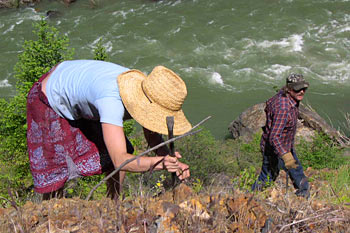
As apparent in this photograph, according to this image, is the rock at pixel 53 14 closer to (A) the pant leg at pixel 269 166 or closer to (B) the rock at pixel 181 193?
(A) the pant leg at pixel 269 166

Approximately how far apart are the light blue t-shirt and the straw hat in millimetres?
86

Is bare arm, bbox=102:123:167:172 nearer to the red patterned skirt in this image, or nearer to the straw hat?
the straw hat

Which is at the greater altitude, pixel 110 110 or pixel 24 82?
pixel 110 110

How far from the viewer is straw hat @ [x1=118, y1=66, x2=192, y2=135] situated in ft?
8.61

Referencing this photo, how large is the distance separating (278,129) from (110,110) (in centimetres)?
222

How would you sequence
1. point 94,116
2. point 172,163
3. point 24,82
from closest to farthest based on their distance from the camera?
point 172,163, point 94,116, point 24,82

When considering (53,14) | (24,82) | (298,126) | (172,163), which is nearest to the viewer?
(172,163)

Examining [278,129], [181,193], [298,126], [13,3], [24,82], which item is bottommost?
[298,126]

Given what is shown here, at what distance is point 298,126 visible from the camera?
9188 mm

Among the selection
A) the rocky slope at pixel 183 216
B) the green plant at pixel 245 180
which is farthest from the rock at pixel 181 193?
the green plant at pixel 245 180

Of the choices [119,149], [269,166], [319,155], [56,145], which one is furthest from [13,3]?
[119,149]

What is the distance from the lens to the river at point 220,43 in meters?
12.4

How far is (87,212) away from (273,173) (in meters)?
2.73

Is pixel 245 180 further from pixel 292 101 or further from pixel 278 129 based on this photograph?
pixel 292 101
